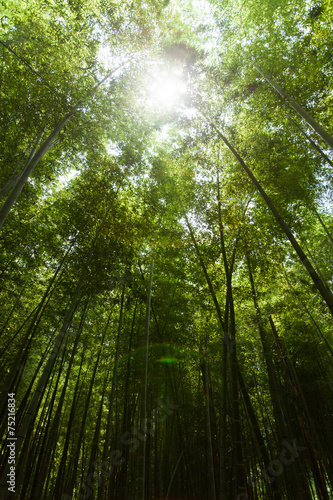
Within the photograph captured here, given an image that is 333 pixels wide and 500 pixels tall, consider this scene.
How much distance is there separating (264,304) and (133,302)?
9.24 ft

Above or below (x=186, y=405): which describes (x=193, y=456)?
below

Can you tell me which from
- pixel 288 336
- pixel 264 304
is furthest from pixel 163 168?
pixel 288 336

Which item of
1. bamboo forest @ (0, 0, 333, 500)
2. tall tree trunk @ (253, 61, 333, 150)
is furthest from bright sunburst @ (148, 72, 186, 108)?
tall tree trunk @ (253, 61, 333, 150)

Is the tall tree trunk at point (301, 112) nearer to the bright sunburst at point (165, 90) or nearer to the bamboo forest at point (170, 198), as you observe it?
the bamboo forest at point (170, 198)

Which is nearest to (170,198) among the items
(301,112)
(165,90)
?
(165,90)

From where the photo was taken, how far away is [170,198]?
18.1ft

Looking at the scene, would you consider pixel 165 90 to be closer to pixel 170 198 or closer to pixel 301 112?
pixel 170 198

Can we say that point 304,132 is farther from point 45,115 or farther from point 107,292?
point 107,292

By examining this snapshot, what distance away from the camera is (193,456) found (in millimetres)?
6543

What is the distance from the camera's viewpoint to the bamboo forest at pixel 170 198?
362 centimetres

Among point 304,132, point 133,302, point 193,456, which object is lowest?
point 193,456

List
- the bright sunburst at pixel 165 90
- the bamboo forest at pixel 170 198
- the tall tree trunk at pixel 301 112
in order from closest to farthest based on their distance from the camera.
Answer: the tall tree trunk at pixel 301 112, the bamboo forest at pixel 170 198, the bright sunburst at pixel 165 90

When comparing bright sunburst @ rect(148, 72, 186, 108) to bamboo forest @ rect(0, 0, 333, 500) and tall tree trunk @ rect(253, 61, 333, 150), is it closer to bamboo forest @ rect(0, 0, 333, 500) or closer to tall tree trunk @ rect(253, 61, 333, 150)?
bamboo forest @ rect(0, 0, 333, 500)

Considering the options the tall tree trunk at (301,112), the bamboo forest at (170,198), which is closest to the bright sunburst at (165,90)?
the bamboo forest at (170,198)
